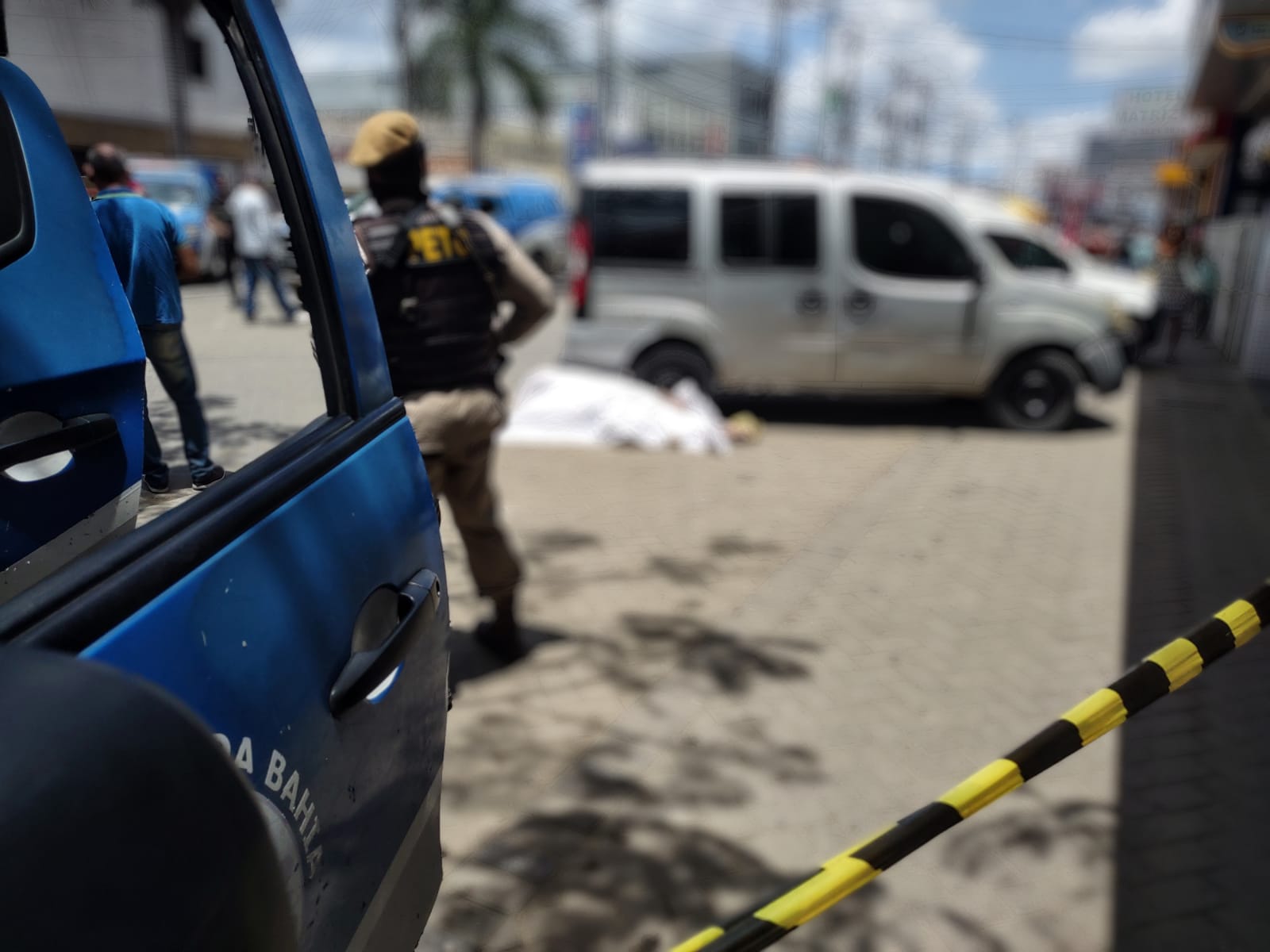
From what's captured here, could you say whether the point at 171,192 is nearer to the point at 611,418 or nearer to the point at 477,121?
the point at 611,418

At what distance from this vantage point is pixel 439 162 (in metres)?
31.6

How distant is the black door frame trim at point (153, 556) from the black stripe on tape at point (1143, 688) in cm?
141

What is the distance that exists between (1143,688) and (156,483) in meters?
1.64

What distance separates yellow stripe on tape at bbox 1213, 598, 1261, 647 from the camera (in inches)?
72.2

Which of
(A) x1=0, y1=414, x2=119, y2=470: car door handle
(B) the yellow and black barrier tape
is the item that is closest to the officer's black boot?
(B) the yellow and black barrier tape

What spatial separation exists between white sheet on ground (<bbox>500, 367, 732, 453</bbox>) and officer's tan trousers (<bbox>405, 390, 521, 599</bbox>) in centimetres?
371

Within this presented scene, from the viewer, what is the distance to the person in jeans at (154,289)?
127 centimetres

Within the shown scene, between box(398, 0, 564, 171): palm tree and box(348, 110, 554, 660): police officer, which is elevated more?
box(398, 0, 564, 171): palm tree

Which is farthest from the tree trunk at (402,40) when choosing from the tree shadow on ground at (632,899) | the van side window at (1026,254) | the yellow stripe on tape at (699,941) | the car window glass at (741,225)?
the yellow stripe on tape at (699,941)

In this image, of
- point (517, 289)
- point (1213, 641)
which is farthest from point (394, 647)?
point (517, 289)

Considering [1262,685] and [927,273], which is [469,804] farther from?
[927,273]

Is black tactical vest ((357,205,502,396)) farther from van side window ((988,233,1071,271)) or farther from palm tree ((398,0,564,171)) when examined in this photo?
palm tree ((398,0,564,171))

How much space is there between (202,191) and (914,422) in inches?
309

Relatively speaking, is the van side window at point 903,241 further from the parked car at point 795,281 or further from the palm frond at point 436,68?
the palm frond at point 436,68
